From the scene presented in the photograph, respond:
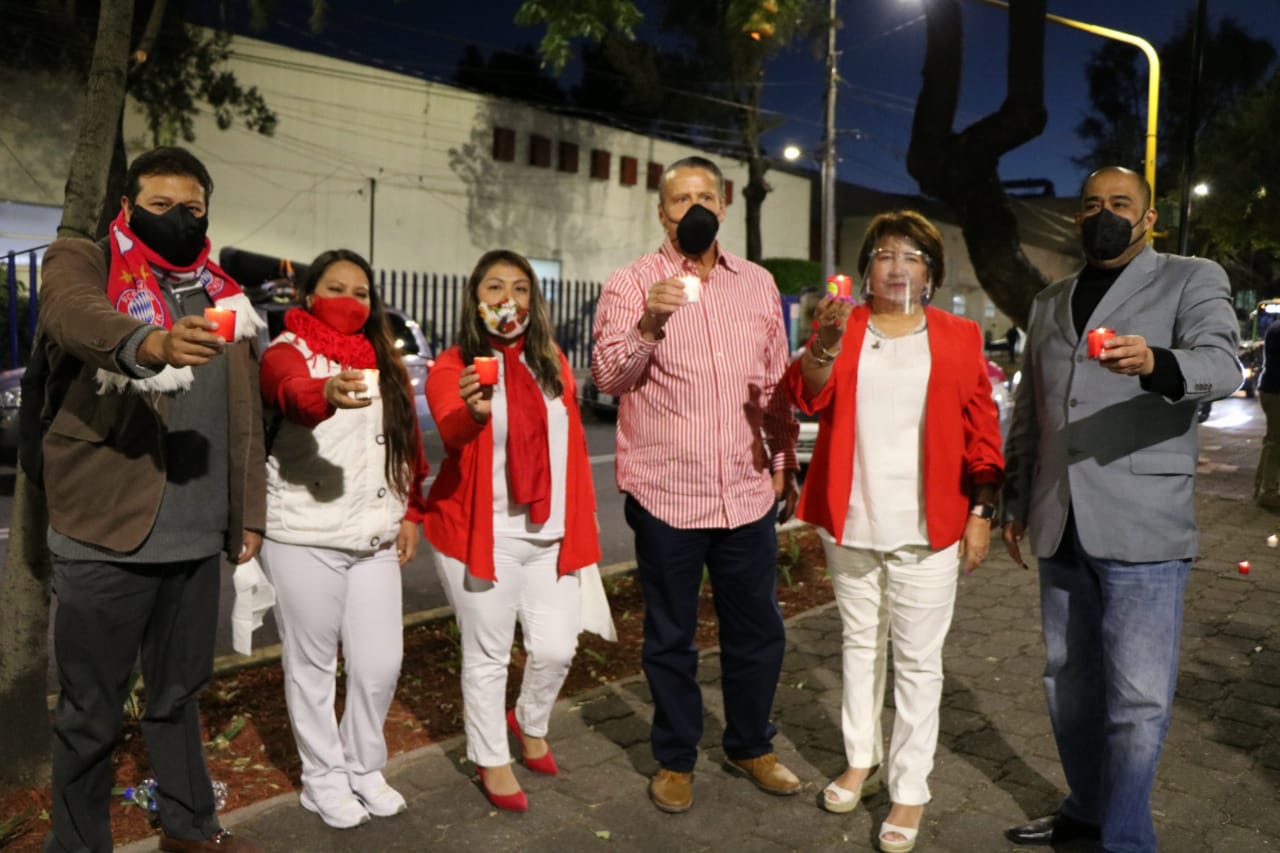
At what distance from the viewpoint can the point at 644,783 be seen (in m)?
4.51

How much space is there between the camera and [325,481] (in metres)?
3.93

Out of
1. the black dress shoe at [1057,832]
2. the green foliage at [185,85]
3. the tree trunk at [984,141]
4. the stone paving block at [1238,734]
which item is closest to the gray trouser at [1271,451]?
the tree trunk at [984,141]

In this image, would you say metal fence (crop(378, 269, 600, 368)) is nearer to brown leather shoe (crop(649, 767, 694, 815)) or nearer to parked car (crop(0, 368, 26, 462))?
parked car (crop(0, 368, 26, 462))

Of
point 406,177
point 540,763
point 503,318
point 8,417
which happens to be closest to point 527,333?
point 503,318

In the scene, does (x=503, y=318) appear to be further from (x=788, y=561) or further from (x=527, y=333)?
(x=788, y=561)

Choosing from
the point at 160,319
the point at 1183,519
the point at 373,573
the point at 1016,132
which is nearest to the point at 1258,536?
the point at 1016,132

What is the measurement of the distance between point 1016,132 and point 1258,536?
417cm

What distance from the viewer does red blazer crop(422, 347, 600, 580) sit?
4.07 metres

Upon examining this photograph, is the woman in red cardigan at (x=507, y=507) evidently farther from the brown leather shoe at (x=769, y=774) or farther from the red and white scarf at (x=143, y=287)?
the red and white scarf at (x=143, y=287)

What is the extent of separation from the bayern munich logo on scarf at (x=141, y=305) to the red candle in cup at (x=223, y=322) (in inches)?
15.4

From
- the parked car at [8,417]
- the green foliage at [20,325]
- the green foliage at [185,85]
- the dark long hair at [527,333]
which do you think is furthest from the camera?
the green foliage at [185,85]

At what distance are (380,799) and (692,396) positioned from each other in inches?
71.6

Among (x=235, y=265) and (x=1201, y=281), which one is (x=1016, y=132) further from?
(x=235, y=265)

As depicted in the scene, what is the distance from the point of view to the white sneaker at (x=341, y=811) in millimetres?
3977
